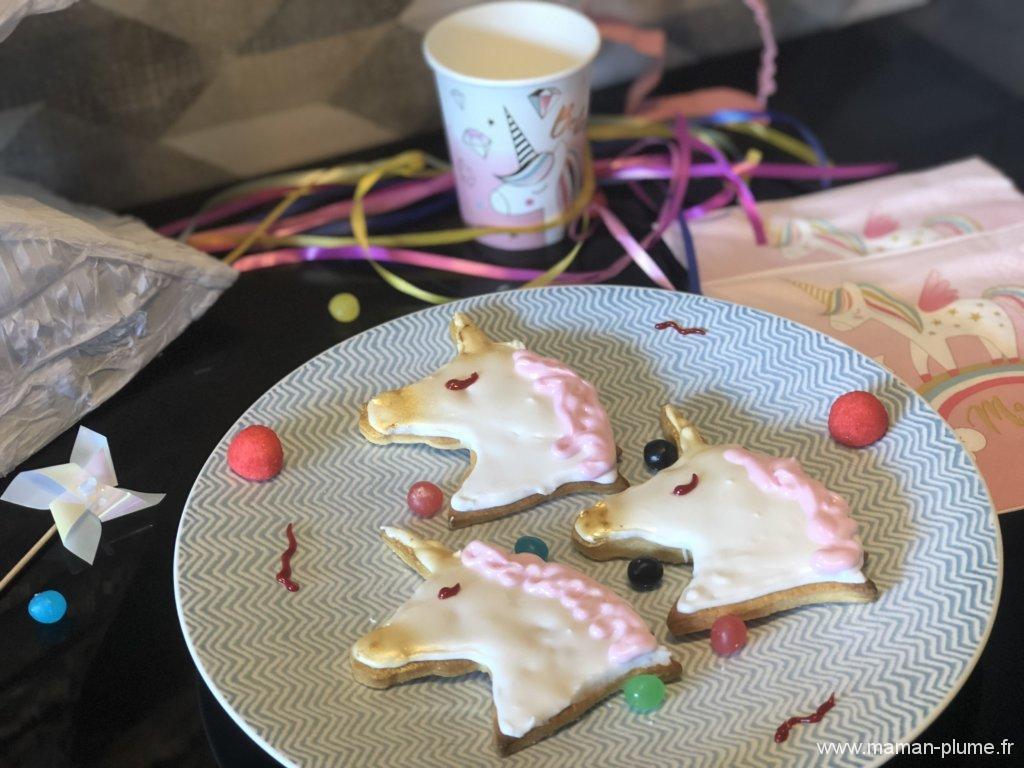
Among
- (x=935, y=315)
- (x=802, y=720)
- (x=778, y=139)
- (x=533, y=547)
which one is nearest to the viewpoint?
(x=802, y=720)

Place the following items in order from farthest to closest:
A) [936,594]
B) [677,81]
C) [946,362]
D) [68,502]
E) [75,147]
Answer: [677,81] → [75,147] → [946,362] → [68,502] → [936,594]

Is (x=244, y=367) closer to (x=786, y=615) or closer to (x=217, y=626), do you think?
(x=217, y=626)

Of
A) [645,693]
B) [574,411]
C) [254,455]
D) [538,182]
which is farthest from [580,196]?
[645,693]

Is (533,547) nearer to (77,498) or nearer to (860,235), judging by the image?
(77,498)

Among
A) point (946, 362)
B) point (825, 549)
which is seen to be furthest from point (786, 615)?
point (946, 362)

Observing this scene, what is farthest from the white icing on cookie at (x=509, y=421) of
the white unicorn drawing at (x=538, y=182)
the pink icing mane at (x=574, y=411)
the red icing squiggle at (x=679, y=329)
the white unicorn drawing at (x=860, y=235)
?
the white unicorn drawing at (x=860, y=235)

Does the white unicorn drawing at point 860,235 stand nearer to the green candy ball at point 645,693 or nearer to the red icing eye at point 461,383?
the red icing eye at point 461,383
